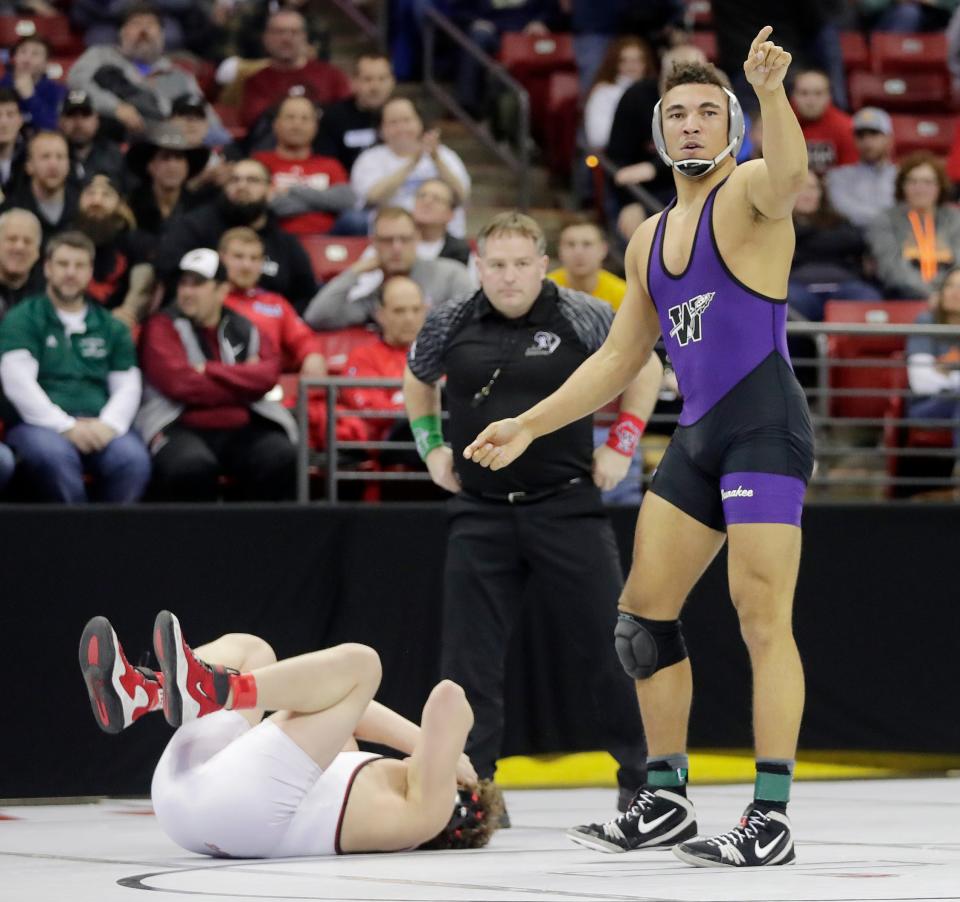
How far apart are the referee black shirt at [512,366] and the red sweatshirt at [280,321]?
2376mm

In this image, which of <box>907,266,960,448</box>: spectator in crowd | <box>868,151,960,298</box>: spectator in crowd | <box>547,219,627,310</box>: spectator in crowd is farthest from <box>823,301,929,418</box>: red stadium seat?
<box>547,219,627,310</box>: spectator in crowd

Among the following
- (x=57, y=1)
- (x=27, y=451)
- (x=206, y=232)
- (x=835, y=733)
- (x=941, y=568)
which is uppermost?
(x=57, y=1)

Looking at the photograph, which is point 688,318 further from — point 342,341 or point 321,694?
point 342,341

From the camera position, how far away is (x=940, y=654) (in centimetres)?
786

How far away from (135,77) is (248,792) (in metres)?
6.39

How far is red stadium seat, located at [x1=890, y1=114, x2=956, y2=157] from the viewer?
12.5m

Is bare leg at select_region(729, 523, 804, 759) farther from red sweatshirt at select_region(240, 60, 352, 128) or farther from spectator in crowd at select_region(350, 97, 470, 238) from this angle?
red sweatshirt at select_region(240, 60, 352, 128)

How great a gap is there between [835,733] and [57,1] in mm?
7355

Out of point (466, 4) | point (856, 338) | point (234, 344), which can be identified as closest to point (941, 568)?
point (856, 338)

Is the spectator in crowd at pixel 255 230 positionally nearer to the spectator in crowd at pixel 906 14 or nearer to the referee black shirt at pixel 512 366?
the referee black shirt at pixel 512 366

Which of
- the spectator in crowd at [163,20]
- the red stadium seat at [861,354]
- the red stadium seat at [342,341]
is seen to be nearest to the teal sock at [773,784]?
the red stadium seat at [342,341]

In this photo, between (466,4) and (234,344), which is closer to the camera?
(234,344)

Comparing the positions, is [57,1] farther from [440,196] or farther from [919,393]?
[919,393]

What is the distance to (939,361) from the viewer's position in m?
8.44
